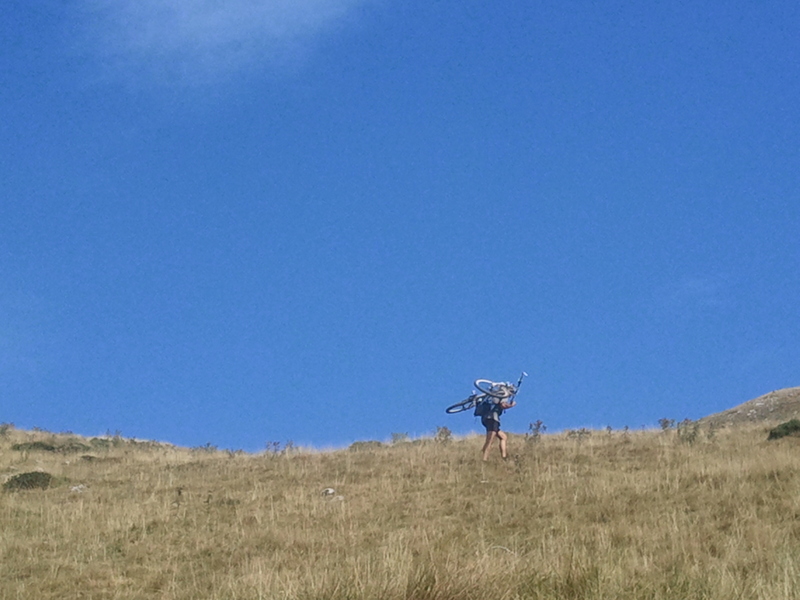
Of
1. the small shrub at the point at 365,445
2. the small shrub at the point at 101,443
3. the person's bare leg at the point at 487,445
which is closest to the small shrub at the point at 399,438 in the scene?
the small shrub at the point at 365,445

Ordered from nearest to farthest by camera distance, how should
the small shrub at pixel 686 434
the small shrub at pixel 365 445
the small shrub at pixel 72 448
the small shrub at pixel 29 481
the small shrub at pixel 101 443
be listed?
the small shrub at pixel 29 481 → the small shrub at pixel 686 434 → the small shrub at pixel 365 445 → the small shrub at pixel 72 448 → the small shrub at pixel 101 443

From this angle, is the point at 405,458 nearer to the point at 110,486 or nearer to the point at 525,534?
the point at 110,486

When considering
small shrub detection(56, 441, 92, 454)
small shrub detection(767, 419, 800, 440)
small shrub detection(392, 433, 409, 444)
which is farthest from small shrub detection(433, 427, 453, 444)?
small shrub detection(56, 441, 92, 454)

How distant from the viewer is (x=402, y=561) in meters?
7.93

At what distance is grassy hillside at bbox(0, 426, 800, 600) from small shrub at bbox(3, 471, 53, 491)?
10.1 inches

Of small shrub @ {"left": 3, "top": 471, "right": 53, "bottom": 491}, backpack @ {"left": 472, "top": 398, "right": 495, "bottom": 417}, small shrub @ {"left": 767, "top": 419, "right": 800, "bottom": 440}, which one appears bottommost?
small shrub @ {"left": 767, "top": 419, "right": 800, "bottom": 440}

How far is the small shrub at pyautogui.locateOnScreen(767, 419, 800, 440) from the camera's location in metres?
19.5

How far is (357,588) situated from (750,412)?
27854mm

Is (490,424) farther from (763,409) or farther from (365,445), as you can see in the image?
(763,409)

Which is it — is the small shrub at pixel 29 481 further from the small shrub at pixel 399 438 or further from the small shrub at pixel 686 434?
the small shrub at pixel 686 434

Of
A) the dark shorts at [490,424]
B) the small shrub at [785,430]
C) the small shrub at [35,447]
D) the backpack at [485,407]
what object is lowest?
the small shrub at [785,430]

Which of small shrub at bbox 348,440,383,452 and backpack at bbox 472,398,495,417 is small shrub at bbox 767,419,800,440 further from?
small shrub at bbox 348,440,383,452

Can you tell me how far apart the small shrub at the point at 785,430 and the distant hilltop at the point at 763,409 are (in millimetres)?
9551

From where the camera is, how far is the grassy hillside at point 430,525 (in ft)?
25.9
